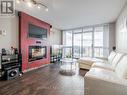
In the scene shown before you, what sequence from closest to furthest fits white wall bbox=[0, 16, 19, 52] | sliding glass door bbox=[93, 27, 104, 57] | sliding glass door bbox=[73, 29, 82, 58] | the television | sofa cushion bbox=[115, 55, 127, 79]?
sofa cushion bbox=[115, 55, 127, 79]
white wall bbox=[0, 16, 19, 52]
the television
sliding glass door bbox=[93, 27, 104, 57]
sliding glass door bbox=[73, 29, 82, 58]

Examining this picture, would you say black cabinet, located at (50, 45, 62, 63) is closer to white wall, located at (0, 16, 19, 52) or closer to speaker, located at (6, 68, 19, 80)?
white wall, located at (0, 16, 19, 52)

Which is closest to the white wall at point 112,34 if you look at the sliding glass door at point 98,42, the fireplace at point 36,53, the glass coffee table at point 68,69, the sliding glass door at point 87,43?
the sliding glass door at point 98,42

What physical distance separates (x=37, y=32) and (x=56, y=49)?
2201mm

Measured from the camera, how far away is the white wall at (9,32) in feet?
11.1

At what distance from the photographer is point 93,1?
2.85 m

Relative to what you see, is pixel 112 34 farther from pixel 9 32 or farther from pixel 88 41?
pixel 9 32

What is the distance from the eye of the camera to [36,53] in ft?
15.5

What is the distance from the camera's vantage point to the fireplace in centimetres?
438

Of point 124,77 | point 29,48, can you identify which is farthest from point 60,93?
point 29,48

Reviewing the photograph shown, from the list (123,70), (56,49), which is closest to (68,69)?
(56,49)

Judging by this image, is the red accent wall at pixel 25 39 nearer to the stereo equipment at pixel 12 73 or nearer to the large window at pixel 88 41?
the stereo equipment at pixel 12 73

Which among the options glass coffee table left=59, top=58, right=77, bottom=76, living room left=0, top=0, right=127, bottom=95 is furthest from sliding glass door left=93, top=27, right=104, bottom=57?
glass coffee table left=59, top=58, right=77, bottom=76

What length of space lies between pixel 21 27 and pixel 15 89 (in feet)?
7.62

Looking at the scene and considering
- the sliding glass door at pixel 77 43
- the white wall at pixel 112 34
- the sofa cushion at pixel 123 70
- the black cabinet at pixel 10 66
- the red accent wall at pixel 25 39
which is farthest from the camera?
the sliding glass door at pixel 77 43
